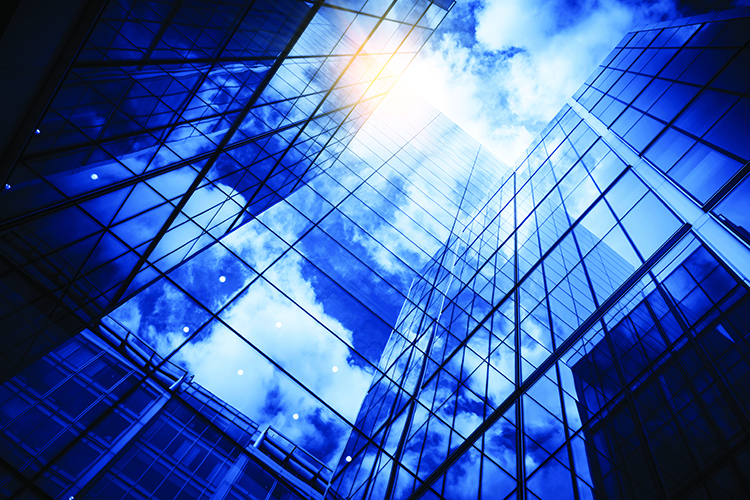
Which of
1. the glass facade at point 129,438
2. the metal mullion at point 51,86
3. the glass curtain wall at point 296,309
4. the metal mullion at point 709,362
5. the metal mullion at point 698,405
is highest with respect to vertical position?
the metal mullion at point 709,362

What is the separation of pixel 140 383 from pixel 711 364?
12865 mm

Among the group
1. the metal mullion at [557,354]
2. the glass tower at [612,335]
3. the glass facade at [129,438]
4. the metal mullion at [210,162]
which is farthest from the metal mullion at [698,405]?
the metal mullion at [210,162]

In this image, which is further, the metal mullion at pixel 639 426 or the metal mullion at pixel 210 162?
the metal mullion at pixel 210 162

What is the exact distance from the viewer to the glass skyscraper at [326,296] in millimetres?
7227

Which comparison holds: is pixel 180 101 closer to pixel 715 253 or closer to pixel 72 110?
pixel 72 110

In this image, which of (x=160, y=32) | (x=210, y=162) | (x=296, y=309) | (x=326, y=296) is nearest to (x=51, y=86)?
(x=160, y=32)

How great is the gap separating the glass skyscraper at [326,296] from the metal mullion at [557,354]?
0.20ft

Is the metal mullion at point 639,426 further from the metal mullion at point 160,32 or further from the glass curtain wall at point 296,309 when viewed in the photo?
the metal mullion at point 160,32

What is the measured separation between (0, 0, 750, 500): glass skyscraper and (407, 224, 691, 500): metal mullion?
6 cm

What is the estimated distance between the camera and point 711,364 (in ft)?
23.0

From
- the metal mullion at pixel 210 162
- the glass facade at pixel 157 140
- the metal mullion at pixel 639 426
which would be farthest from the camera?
the metal mullion at pixel 210 162

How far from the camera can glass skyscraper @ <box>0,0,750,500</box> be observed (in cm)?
723

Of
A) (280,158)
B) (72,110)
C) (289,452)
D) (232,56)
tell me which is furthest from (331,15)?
(289,452)

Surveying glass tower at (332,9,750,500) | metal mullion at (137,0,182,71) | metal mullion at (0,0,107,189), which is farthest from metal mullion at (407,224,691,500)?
metal mullion at (137,0,182,71)
